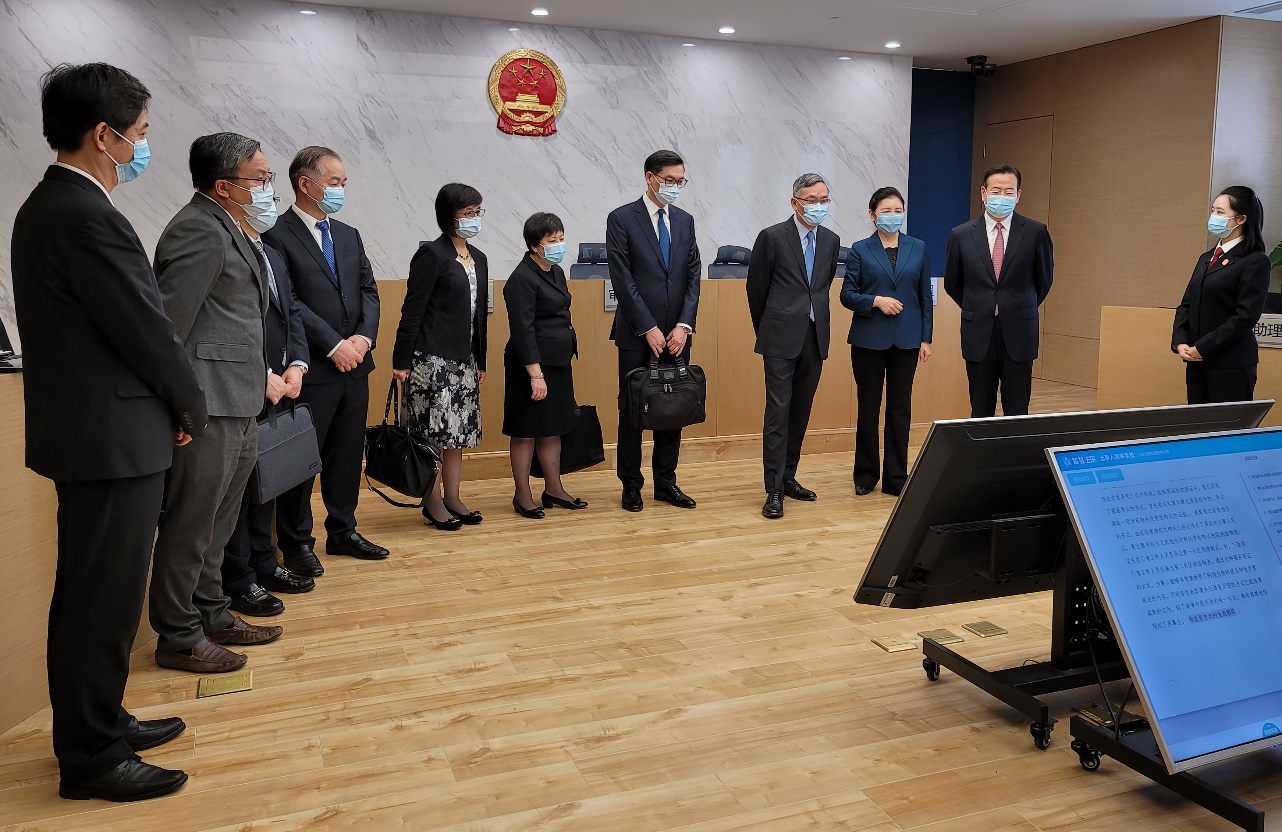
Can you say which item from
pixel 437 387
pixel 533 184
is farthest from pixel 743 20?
pixel 437 387

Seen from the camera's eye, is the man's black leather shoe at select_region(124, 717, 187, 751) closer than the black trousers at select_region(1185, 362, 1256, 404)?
Yes

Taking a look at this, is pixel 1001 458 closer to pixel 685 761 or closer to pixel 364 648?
pixel 685 761

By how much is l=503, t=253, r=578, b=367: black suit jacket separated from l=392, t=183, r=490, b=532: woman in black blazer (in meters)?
0.17

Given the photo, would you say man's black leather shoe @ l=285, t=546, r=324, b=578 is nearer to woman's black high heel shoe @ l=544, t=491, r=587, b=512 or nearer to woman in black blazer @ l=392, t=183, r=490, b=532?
woman in black blazer @ l=392, t=183, r=490, b=532

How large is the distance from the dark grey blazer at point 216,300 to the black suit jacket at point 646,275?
87.2 inches

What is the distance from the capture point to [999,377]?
5438mm

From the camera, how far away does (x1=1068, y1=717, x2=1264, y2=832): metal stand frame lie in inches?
82.9

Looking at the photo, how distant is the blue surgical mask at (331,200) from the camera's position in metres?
4.07

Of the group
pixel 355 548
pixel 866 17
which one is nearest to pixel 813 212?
pixel 355 548

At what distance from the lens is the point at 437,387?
182 inches

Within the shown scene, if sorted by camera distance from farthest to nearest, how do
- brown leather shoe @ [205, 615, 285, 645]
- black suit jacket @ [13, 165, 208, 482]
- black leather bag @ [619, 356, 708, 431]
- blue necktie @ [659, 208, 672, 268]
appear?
blue necktie @ [659, 208, 672, 268]
black leather bag @ [619, 356, 708, 431]
brown leather shoe @ [205, 615, 285, 645]
black suit jacket @ [13, 165, 208, 482]

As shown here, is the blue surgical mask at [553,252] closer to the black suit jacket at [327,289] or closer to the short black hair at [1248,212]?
the black suit jacket at [327,289]

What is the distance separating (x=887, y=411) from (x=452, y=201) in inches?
103

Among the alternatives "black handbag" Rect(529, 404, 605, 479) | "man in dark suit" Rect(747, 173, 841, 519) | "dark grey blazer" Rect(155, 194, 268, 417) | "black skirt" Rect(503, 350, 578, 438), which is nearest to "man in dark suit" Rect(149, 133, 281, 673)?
"dark grey blazer" Rect(155, 194, 268, 417)
